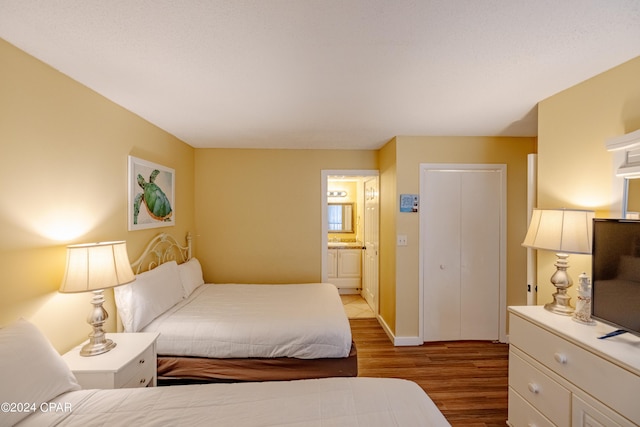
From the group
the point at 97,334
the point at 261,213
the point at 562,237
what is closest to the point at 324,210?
the point at 261,213

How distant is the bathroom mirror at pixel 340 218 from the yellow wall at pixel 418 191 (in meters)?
2.59

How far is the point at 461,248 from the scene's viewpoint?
3248mm

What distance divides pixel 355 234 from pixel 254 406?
4.78 metres

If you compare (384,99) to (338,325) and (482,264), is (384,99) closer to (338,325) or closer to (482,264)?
(338,325)

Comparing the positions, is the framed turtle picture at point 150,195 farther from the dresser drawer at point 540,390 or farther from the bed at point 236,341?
the dresser drawer at point 540,390

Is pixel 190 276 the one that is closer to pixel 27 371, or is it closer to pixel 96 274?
pixel 96 274

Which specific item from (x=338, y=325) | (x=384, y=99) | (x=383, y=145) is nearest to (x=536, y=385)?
(x=338, y=325)

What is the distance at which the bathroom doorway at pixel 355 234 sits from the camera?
12.6ft

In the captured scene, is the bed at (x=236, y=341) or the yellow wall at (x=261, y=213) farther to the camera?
the yellow wall at (x=261, y=213)

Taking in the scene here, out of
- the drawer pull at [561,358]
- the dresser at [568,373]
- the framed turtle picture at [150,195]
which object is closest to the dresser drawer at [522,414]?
the dresser at [568,373]

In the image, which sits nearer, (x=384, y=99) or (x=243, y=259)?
(x=384, y=99)

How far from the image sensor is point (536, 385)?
5.50ft

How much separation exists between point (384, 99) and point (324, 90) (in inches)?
20.0

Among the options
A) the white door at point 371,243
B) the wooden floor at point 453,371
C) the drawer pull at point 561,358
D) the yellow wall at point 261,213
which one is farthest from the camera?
the white door at point 371,243
